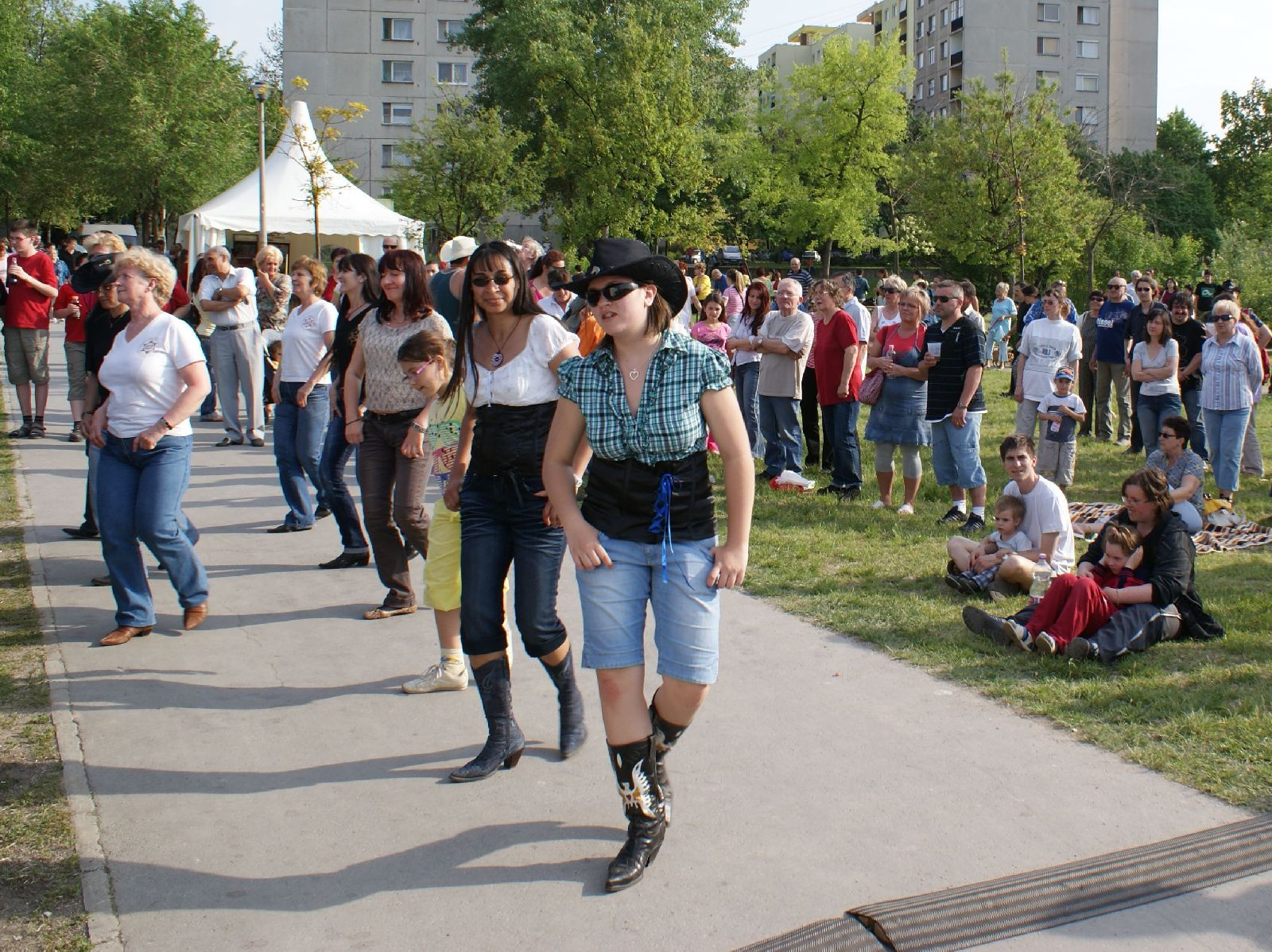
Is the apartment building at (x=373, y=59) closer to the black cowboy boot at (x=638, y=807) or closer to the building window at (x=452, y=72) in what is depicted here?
the building window at (x=452, y=72)

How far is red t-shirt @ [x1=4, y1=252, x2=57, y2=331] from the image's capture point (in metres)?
12.8

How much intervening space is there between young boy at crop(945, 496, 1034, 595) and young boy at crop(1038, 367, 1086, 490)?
11.0ft

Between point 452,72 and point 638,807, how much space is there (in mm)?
66494

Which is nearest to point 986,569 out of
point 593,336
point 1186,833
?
point 593,336

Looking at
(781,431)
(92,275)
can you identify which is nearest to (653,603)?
(92,275)

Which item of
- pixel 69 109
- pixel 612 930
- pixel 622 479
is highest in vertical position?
pixel 69 109

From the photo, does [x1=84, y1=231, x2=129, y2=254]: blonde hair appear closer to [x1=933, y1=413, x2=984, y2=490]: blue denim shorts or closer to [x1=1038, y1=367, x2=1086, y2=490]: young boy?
[x1=933, y1=413, x2=984, y2=490]: blue denim shorts

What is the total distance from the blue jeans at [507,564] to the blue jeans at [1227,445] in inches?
317

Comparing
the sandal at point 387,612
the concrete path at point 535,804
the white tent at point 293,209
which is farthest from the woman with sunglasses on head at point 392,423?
the white tent at point 293,209

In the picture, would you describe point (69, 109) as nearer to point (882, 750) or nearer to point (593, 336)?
point (593, 336)

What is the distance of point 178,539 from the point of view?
6.38 metres

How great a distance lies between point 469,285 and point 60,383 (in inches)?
624

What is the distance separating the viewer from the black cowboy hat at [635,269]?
3678 mm

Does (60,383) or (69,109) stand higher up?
(69,109)
